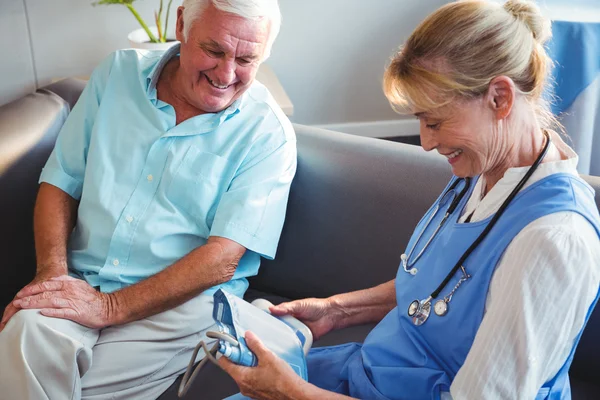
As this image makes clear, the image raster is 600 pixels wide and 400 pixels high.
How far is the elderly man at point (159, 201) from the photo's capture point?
152 cm

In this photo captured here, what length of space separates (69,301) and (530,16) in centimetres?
109

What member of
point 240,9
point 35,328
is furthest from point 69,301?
point 240,9

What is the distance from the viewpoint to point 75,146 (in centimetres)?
174

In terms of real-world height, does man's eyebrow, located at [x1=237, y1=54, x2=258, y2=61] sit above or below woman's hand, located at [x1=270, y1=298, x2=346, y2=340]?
above

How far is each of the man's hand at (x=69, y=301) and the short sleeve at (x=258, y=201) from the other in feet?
0.98

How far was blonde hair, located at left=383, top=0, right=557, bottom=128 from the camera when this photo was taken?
1065 millimetres

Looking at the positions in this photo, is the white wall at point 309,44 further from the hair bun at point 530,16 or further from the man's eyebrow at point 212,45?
the hair bun at point 530,16

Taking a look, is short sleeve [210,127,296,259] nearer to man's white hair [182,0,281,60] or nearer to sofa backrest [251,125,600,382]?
sofa backrest [251,125,600,382]

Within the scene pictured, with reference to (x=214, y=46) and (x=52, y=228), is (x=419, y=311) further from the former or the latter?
(x=52, y=228)

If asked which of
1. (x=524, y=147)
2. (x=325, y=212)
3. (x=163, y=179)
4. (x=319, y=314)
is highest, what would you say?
(x=524, y=147)

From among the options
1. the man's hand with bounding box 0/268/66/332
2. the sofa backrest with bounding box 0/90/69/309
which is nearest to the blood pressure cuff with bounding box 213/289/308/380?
the man's hand with bounding box 0/268/66/332

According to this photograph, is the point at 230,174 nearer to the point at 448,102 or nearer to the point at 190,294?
the point at 190,294

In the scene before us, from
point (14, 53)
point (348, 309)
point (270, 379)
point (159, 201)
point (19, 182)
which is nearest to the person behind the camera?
point (270, 379)

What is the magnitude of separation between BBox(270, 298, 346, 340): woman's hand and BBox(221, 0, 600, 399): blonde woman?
0.18 meters
